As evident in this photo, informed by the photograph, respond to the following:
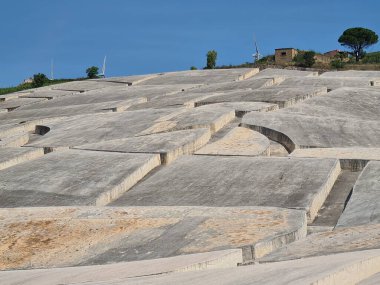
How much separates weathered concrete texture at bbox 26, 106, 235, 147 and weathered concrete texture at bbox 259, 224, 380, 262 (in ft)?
40.8

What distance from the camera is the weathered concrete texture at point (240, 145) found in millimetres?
18219

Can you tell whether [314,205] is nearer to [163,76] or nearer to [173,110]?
[173,110]

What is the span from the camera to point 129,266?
→ 28.5ft

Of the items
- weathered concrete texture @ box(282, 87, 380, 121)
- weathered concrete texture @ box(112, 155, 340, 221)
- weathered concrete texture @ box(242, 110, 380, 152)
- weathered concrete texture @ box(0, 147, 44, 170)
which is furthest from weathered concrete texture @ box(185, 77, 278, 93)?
weathered concrete texture @ box(112, 155, 340, 221)

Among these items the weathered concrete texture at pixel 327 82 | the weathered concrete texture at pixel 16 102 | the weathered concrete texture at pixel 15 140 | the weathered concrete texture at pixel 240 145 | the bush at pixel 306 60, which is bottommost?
the weathered concrete texture at pixel 240 145

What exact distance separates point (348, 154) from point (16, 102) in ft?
89.9

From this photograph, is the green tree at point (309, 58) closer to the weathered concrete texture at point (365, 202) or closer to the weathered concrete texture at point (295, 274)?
the weathered concrete texture at point (365, 202)

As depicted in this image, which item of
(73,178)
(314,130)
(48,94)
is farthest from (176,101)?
(48,94)

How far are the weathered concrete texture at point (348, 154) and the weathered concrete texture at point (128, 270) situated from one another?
793cm

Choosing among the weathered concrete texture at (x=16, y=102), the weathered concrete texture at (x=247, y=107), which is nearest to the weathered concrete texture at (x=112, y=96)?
the weathered concrete texture at (x=16, y=102)

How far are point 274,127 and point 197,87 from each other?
55.4 feet

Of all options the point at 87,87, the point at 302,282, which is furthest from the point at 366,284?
the point at 87,87

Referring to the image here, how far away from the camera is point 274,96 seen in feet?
94.0

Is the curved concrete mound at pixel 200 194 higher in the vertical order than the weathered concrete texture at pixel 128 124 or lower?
lower
